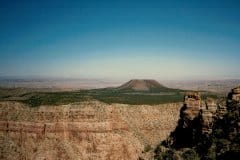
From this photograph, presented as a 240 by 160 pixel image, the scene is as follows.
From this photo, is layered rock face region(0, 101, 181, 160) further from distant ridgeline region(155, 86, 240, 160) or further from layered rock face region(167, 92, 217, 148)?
layered rock face region(167, 92, 217, 148)

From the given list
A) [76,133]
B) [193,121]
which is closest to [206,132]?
[193,121]

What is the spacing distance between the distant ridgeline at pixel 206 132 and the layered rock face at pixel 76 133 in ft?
115

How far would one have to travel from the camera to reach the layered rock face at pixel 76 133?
93.2 metres

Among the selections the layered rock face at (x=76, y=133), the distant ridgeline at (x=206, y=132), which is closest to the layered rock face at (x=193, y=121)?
the distant ridgeline at (x=206, y=132)

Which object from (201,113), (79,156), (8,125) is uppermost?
(201,113)

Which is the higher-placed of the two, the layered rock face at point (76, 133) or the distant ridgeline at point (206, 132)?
the distant ridgeline at point (206, 132)

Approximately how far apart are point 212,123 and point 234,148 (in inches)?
271

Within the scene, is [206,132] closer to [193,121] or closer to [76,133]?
[193,121]

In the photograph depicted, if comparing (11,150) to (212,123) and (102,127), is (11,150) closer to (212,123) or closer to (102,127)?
(102,127)

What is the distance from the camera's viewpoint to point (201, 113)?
2066 inches

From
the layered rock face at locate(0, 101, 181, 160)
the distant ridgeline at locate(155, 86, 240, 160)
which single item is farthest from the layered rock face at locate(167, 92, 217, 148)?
the layered rock face at locate(0, 101, 181, 160)

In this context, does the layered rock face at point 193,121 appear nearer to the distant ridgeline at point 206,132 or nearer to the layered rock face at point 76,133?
the distant ridgeline at point 206,132

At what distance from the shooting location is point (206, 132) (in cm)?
5056

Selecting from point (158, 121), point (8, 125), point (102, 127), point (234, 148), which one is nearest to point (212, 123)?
point (234, 148)
